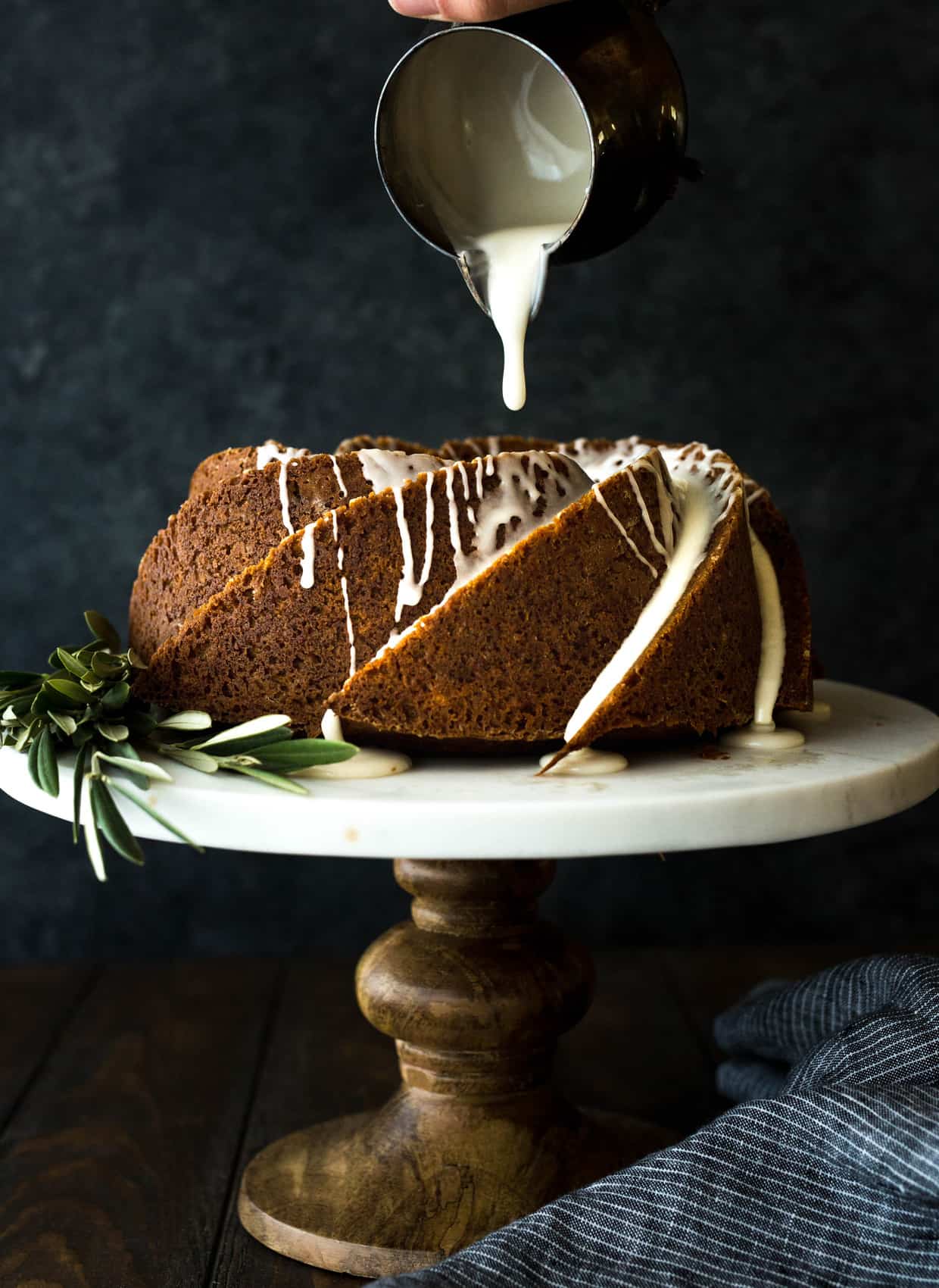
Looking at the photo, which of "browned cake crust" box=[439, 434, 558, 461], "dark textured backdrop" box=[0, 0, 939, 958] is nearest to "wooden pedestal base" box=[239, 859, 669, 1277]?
"browned cake crust" box=[439, 434, 558, 461]

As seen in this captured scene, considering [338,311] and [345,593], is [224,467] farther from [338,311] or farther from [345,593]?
[338,311]

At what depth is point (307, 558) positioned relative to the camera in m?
1.16

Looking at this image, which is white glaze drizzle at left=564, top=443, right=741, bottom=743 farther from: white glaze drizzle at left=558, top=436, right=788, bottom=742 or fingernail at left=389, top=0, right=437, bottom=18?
fingernail at left=389, top=0, right=437, bottom=18

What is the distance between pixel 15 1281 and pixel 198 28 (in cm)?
150

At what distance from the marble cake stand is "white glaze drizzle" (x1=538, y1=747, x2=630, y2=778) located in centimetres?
→ 2

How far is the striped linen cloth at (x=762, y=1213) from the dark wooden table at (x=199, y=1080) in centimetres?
30

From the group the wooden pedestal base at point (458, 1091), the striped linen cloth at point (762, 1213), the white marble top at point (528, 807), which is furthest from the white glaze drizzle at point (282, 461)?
the striped linen cloth at point (762, 1213)

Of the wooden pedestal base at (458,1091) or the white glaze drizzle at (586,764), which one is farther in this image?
the wooden pedestal base at (458,1091)

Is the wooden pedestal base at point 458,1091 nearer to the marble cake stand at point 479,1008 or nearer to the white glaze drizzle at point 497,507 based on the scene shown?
the marble cake stand at point 479,1008

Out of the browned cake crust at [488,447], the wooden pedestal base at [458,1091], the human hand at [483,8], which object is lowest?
the wooden pedestal base at [458,1091]

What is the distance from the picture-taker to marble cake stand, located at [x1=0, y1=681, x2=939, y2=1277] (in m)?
1.10

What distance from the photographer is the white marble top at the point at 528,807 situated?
1014mm

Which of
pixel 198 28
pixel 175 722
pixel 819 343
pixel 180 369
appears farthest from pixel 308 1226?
pixel 198 28

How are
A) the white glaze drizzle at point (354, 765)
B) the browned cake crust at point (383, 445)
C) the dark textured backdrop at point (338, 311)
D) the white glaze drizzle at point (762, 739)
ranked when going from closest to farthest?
the white glaze drizzle at point (354, 765), the white glaze drizzle at point (762, 739), the browned cake crust at point (383, 445), the dark textured backdrop at point (338, 311)
